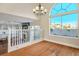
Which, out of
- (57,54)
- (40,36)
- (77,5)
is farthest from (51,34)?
(77,5)

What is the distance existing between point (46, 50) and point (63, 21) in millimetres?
606

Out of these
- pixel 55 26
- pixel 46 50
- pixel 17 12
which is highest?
pixel 17 12

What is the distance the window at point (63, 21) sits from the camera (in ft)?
5.08

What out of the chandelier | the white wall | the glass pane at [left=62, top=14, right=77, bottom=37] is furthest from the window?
the white wall

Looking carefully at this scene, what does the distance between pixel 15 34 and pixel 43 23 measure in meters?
0.56

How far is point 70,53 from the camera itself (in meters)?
1.55

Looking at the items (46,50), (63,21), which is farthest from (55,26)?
(46,50)

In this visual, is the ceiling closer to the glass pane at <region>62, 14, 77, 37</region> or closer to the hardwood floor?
the glass pane at <region>62, 14, 77, 37</region>

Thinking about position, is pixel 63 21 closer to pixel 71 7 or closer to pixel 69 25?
pixel 69 25

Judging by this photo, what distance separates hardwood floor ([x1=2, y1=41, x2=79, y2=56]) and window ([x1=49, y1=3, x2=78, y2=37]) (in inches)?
9.3

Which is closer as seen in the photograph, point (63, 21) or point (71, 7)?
point (71, 7)

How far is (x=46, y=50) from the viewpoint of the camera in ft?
5.30

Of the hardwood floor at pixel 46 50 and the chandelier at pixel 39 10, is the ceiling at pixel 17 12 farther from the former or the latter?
the hardwood floor at pixel 46 50

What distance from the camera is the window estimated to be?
155cm
